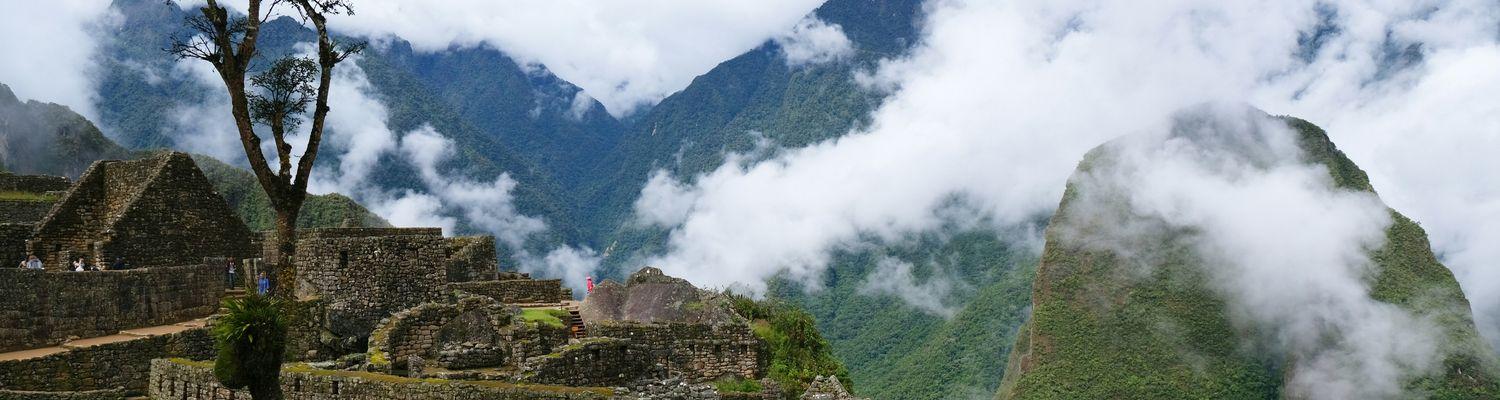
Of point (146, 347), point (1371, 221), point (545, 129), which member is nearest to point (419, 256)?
point (146, 347)

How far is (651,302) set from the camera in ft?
61.5

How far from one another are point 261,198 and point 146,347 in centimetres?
3653

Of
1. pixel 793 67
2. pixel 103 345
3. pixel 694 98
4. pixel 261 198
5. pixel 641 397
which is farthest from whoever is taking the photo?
pixel 793 67

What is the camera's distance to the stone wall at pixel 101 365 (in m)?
10.4

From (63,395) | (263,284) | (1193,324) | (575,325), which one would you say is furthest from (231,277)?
(1193,324)

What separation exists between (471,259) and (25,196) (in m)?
7.79

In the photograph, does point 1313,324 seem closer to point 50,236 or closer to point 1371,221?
point 1371,221

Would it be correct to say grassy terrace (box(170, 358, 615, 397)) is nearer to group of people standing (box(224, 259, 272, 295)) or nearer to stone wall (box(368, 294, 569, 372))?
stone wall (box(368, 294, 569, 372))

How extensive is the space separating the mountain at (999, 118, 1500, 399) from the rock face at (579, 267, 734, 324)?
8403 centimetres

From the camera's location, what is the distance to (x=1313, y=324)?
128875 millimetres

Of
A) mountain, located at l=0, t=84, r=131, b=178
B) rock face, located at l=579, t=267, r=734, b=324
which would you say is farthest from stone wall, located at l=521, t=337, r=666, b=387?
mountain, located at l=0, t=84, r=131, b=178

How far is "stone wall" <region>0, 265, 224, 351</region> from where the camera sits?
444 inches

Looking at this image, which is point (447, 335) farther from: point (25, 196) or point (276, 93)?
point (25, 196)

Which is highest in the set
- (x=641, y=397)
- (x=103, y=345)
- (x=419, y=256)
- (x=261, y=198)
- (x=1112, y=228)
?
(x=1112, y=228)
